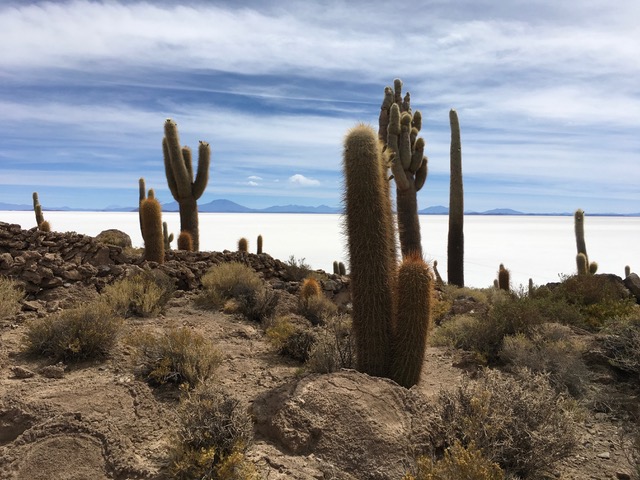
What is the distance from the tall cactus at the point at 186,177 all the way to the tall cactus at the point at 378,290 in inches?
479

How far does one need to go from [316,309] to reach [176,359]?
14.7ft

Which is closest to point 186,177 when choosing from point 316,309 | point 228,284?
point 228,284

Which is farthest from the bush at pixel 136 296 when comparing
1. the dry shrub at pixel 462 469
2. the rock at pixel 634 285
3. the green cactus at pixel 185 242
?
the rock at pixel 634 285

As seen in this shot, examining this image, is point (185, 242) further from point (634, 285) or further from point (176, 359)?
point (634, 285)

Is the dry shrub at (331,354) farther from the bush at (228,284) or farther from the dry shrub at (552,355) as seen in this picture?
the bush at (228,284)

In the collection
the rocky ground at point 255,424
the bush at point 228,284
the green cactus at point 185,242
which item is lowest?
the rocky ground at point 255,424

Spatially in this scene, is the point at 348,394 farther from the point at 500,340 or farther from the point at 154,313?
the point at 154,313

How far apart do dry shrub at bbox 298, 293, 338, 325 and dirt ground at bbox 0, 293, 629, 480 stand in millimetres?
2785

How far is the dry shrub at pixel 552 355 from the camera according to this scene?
7066mm

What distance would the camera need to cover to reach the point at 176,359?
6441mm

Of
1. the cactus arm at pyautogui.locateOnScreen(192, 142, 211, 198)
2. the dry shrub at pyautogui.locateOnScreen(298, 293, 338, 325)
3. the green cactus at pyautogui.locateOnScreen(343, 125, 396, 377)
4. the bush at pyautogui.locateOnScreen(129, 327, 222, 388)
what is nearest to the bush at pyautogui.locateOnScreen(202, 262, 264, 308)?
the dry shrub at pyautogui.locateOnScreen(298, 293, 338, 325)

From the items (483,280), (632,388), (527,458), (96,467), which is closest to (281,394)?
(96,467)

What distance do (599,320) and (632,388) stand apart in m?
3.43

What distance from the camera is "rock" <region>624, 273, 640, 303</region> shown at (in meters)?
14.0
